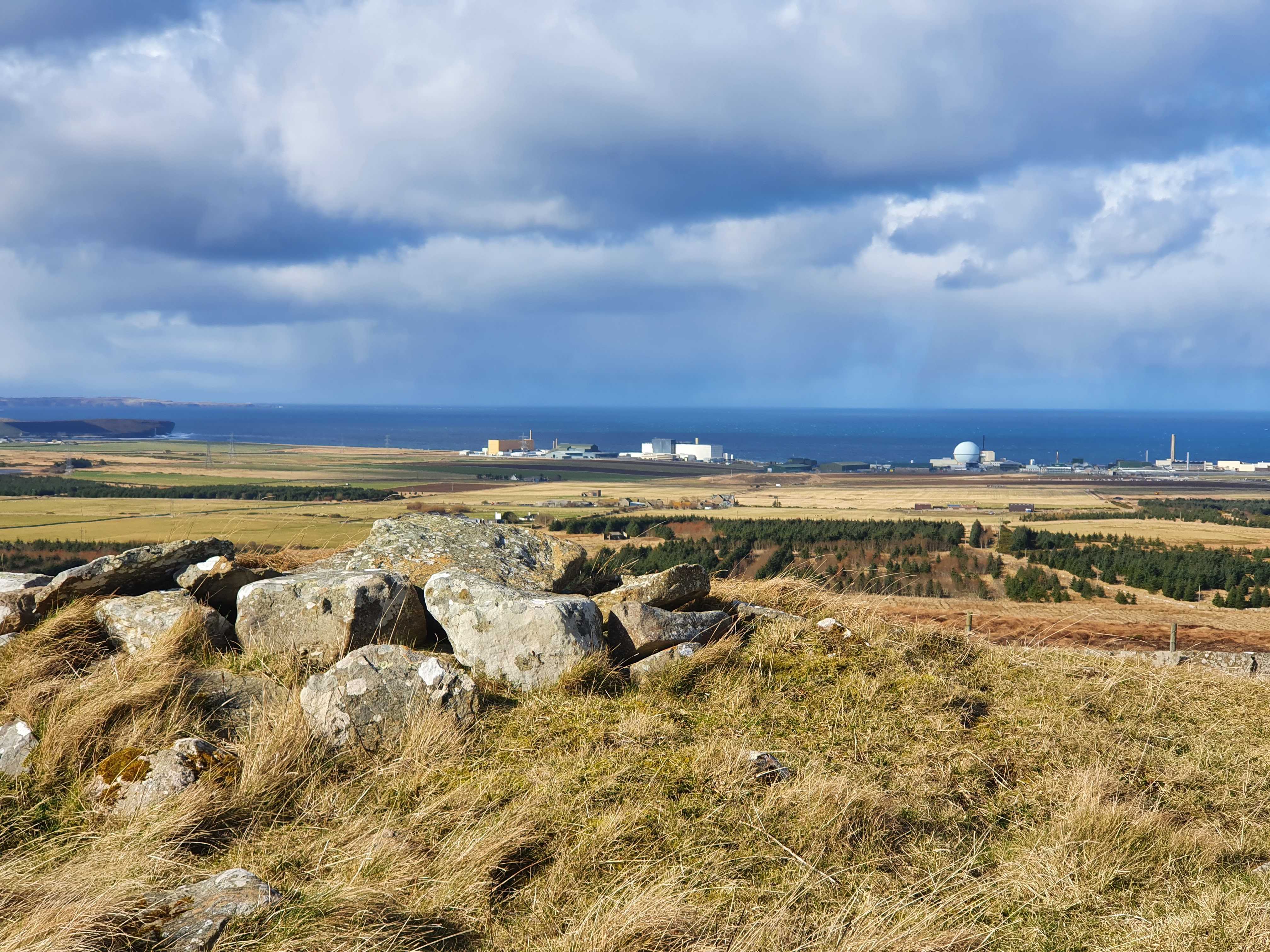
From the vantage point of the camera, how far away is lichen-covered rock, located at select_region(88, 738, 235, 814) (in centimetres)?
518

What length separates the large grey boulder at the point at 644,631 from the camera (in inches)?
312

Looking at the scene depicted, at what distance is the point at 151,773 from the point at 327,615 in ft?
7.54

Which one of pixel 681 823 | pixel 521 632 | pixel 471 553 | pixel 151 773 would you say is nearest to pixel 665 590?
pixel 521 632

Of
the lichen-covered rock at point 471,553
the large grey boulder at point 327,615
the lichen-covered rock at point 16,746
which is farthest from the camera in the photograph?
the lichen-covered rock at point 471,553

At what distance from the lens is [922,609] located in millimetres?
15078

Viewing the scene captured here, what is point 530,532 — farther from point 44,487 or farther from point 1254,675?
point 44,487

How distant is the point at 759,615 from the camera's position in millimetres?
8977

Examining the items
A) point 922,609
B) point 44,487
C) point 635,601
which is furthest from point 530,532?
point 44,487

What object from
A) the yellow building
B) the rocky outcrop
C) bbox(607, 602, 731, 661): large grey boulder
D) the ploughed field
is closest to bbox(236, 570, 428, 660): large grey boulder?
the ploughed field

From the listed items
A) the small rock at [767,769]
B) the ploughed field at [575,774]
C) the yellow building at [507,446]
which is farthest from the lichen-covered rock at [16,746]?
the yellow building at [507,446]

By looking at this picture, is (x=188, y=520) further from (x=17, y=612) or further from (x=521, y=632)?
(x=521, y=632)

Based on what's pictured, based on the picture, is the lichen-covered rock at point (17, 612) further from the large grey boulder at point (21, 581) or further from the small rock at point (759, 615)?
the small rock at point (759, 615)

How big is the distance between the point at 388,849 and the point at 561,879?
37.5 inches

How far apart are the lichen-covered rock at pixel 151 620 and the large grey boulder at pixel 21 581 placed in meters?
0.90
